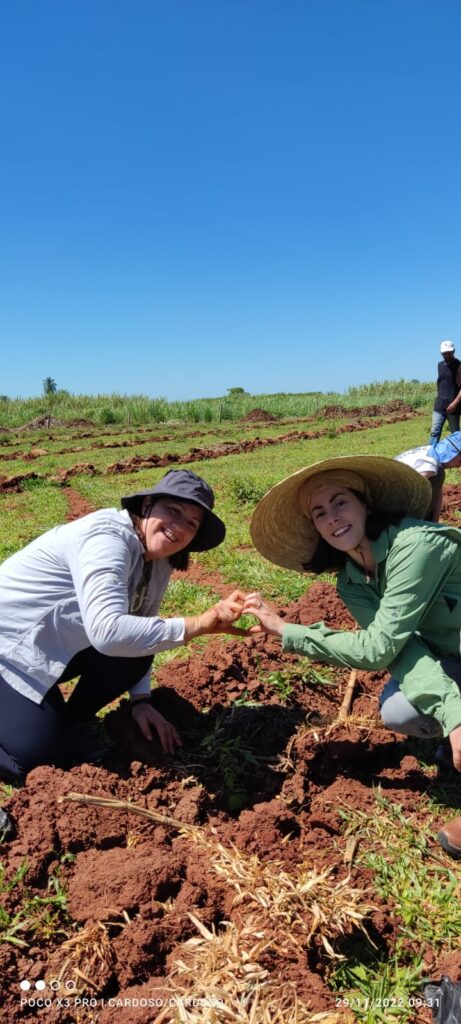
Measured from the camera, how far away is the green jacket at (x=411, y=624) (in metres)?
2.37

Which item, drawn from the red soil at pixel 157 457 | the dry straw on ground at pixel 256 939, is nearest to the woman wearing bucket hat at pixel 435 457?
the dry straw on ground at pixel 256 939

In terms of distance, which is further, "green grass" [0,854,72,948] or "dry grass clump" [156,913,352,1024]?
"green grass" [0,854,72,948]

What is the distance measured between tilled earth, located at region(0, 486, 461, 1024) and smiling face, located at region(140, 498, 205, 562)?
85cm

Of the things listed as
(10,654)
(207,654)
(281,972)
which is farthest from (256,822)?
(207,654)

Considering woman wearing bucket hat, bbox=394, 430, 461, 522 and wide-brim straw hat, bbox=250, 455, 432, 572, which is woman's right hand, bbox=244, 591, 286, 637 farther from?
woman wearing bucket hat, bbox=394, 430, 461, 522

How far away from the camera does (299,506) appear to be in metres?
2.74

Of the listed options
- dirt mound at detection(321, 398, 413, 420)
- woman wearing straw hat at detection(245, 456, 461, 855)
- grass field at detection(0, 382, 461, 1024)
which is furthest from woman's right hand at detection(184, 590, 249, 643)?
dirt mound at detection(321, 398, 413, 420)

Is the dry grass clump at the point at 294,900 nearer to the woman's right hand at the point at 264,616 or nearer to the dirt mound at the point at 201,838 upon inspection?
the dirt mound at the point at 201,838

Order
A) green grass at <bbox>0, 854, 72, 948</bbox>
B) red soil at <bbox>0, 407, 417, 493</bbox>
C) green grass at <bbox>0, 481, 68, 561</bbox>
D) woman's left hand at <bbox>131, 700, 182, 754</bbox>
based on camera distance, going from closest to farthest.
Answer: green grass at <bbox>0, 854, 72, 948</bbox> → woman's left hand at <bbox>131, 700, 182, 754</bbox> → green grass at <bbox>0, 481, 68, 561</bbox> → red soil at <bbox>0, 407, 417, 493</bbox>

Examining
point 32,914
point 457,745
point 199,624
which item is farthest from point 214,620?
point 32,914

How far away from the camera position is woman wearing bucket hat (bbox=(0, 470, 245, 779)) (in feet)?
7.90

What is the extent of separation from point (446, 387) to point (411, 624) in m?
8.46

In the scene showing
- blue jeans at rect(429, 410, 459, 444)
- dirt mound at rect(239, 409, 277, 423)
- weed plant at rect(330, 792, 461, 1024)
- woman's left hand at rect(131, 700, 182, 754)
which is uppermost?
dirt mound at rect(239, 409, 277, 423)

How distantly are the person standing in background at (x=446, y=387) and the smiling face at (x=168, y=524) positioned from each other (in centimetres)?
795
